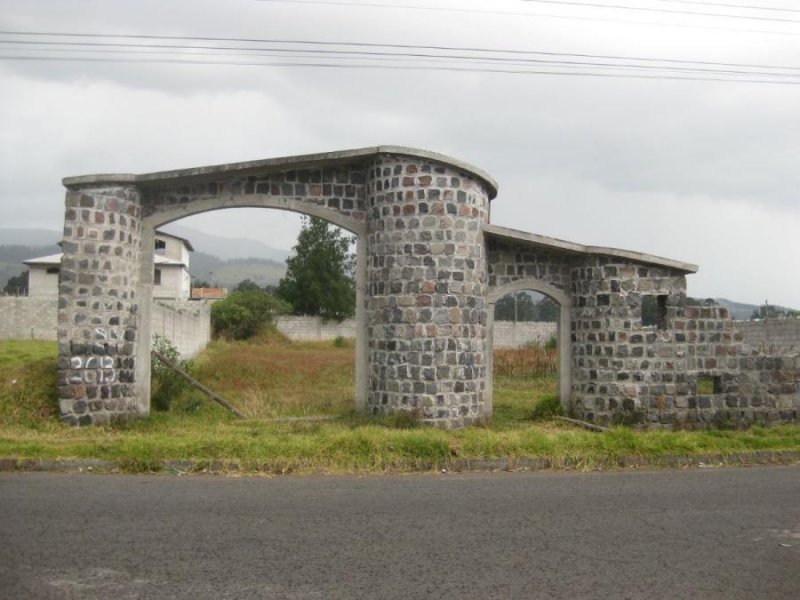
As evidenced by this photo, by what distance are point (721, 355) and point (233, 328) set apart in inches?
1118

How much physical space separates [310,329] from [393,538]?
36.1 m

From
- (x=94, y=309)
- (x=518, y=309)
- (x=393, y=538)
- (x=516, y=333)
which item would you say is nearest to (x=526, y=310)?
(x=518, y=309)

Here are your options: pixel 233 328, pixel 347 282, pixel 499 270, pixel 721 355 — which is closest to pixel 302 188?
pixel 499 270

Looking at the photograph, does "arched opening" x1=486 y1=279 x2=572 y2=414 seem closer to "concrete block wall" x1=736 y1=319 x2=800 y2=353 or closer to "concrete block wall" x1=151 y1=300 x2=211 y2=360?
"concrete block wall" x1=151 y1=300 x2=211 y2=360

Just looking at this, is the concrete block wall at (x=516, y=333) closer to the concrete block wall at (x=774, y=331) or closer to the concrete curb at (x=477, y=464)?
the concrete block wall at (x=774, y=331)

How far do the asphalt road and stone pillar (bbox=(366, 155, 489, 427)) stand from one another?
365cm

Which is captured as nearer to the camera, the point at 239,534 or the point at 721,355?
the point at 239,534

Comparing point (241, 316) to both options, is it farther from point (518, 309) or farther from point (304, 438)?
point (518, 309)

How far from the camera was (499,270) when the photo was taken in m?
13.8

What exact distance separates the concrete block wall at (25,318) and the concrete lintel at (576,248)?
20.6m

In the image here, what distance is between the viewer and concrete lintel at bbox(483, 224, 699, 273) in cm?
1289

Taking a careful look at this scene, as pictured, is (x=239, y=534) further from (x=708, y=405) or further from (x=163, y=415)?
(x=708, y=405)

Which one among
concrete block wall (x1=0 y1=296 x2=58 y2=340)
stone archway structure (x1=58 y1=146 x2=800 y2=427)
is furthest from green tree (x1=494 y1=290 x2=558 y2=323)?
stone archway structure (x1=58 y1=146 x2=800 y2=427)

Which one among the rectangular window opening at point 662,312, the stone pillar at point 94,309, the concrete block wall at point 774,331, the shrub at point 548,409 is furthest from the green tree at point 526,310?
the stone pillar at point 94,309
